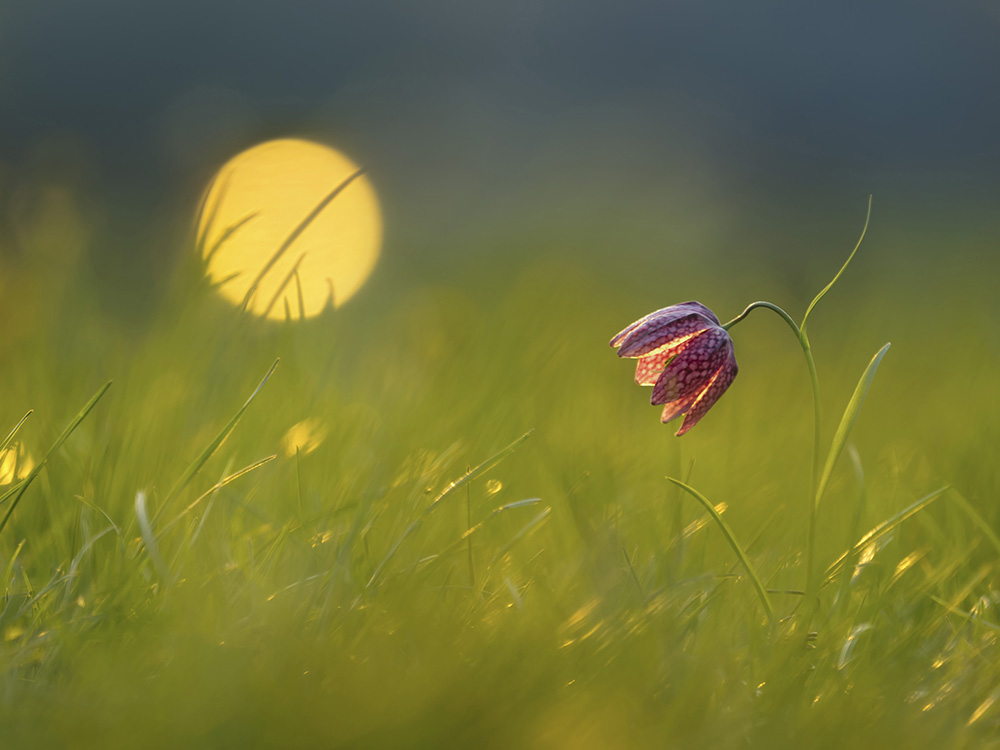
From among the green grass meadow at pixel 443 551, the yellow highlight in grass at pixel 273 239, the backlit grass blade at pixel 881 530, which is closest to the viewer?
the green grass meadow at pixel 443 551

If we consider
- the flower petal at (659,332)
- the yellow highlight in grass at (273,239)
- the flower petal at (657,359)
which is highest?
the yellow highlight in grass at (273,239)

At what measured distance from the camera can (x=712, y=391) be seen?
1.18 meters

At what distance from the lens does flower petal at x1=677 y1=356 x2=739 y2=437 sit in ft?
3.86

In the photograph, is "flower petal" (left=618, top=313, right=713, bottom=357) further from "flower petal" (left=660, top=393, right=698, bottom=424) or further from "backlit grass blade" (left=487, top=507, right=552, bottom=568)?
"backlit grass blade" (left=487, top=507, right=552, bottom=568)

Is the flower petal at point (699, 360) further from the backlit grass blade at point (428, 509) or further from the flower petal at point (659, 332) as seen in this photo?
the backlit grass blade at point (428, 509)

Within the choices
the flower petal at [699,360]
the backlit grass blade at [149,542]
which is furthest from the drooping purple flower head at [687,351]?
the backlit grass blade at [149,542]

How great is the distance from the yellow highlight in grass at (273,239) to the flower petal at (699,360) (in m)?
0.54

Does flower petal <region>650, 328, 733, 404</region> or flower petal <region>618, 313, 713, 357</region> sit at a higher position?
flower petal <region>618, 313, 713, 357</region>

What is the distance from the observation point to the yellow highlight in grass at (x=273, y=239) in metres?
1.16

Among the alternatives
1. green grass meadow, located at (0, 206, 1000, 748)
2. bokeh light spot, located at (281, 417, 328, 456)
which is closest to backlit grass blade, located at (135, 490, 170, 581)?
green grass meadow, located at (0, 206, 1000, 748)

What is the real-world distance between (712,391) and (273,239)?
80 cm

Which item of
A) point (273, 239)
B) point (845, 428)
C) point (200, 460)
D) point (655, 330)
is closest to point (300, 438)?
point (200, 460)

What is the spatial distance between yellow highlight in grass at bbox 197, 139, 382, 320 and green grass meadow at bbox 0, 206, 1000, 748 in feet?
0.19

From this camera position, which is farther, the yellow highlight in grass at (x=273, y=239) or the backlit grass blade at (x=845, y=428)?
the yellow highlight in grass at (x=273, y=239)
